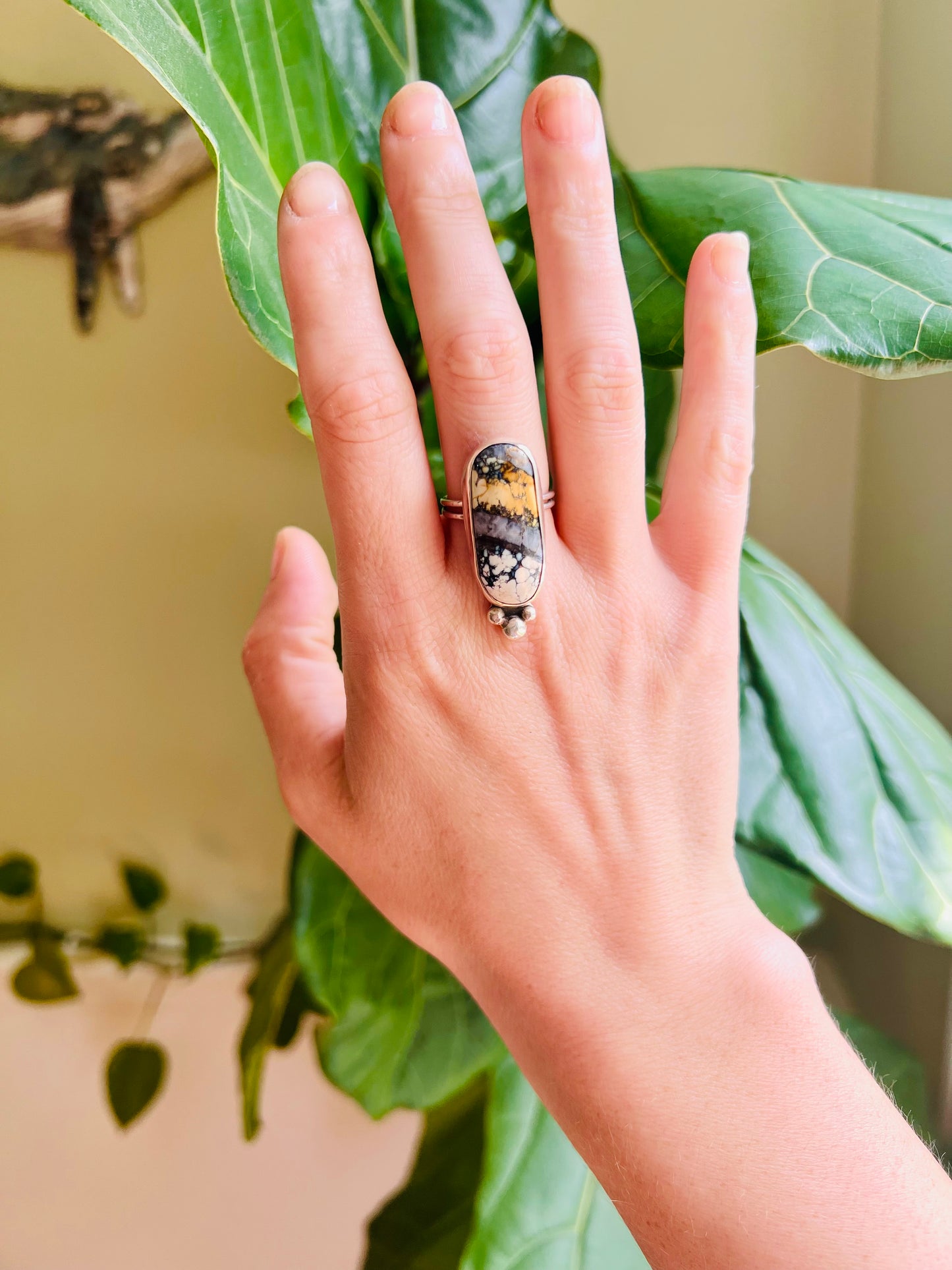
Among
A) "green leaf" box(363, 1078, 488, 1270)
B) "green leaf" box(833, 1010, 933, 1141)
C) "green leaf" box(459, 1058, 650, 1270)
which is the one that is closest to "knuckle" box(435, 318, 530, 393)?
"green leaf" box(459, 1058, 650, 1270)

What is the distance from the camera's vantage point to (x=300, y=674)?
0.56 metres

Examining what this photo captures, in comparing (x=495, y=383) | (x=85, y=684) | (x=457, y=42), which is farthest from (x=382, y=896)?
(x=85, y=684)

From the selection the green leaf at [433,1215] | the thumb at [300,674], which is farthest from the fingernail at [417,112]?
the green leaf at [433,1215]

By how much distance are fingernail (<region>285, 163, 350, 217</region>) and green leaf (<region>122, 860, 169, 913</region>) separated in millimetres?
885

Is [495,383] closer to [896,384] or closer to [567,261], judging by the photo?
[567,261]

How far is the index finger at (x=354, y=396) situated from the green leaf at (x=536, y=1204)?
440 millimetres

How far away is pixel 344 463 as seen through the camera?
38 cm

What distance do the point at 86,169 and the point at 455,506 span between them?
0.63 m

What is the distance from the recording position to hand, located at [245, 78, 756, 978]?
0.36 meters

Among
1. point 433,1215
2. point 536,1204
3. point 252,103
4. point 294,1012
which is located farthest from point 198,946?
point 252,103

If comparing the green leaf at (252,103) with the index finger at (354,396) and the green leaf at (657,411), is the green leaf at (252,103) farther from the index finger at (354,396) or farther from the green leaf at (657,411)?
the green leaf at (657,411)

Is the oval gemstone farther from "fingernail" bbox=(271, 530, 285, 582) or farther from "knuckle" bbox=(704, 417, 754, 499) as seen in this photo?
"fingernail" bbox=(271, 530, 285, 582)

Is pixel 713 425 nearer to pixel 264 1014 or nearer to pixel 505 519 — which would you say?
pixel 505 519

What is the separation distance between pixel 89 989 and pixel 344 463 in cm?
93
